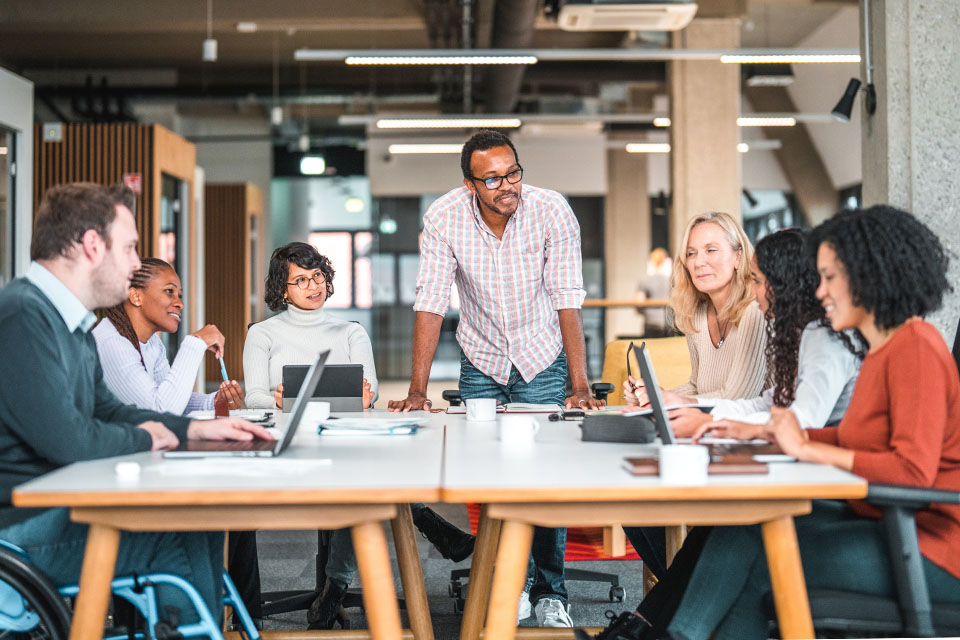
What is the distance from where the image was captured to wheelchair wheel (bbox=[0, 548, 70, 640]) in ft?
6.02

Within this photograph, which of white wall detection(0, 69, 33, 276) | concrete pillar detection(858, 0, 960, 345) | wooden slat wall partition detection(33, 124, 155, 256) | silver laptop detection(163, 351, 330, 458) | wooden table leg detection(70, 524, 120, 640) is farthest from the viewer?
wooden slat wall partition detection(33, 124, 155, 256)

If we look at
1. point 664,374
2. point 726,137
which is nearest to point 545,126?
point 726,137

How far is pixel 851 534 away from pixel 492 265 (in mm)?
1814

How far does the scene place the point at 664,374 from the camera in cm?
484

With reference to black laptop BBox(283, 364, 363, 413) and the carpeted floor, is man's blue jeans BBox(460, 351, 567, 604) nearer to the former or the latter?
the carpeted floor

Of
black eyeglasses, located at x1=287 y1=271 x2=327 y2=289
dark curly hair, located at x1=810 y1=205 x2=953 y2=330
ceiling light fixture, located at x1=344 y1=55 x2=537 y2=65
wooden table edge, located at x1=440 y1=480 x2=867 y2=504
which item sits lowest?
wooden table edge, located at x1=440 y1=480 x2=867 y2=504

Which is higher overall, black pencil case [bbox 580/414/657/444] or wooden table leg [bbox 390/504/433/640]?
black pencil case [bbox 580/414/657/444]

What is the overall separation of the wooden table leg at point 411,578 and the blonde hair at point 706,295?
45.4 inches

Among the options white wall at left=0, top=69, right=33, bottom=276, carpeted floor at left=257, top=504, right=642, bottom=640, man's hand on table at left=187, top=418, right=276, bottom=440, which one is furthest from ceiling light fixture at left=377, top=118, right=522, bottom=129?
man's hand on table at left=187, top=418, right=276, bottom=440

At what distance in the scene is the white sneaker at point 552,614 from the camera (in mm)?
3120

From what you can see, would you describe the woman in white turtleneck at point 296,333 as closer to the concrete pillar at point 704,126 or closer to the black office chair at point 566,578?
the black office chair at point 566,578

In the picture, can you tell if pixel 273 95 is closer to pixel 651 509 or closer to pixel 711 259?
pixel 711 259

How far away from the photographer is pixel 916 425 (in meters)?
1.85

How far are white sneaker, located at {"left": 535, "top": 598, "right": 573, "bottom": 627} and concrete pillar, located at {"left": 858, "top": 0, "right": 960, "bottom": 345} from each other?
1.76 m
